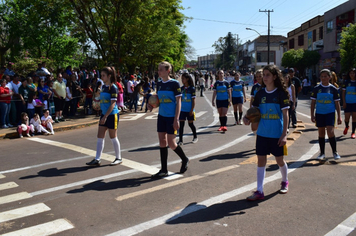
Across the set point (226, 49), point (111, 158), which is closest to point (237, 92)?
point (111, 158)

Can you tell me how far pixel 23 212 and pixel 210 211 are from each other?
2.56 m

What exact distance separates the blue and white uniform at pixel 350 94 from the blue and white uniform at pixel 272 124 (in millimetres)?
5551

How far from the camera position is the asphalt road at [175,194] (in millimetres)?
4250

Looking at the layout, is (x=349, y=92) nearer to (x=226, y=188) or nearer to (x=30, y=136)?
(x=226, y=188)

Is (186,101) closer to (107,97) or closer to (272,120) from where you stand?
(107,97)

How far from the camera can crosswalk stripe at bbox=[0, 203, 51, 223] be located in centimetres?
466

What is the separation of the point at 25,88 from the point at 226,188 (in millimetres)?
10584

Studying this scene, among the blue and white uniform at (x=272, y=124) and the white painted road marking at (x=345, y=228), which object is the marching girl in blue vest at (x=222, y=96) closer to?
the blue and white uniform at (x=272, y=124)

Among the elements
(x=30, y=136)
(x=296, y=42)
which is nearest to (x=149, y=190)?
(x=30, y=136)

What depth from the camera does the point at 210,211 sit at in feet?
15.4

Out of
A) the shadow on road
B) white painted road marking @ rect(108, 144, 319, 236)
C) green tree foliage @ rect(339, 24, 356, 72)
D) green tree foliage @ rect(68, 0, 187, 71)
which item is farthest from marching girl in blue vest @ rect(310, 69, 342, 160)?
green tree foliage @ rect(339, 24, 356, 72)

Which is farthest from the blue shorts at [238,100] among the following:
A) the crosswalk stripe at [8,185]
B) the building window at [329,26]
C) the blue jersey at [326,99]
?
the building window at [329,26]

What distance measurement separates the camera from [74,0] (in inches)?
728

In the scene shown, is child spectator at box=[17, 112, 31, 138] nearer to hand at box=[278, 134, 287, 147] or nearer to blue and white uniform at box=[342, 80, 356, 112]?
hand at box=[278, 134, 287, 147]
